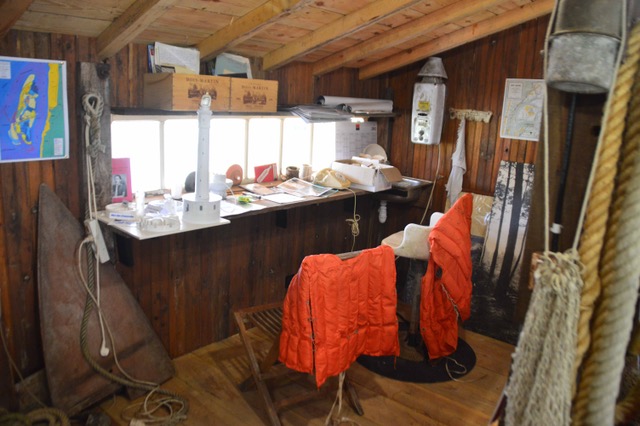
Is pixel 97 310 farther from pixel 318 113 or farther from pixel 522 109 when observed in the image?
pixel 522 109

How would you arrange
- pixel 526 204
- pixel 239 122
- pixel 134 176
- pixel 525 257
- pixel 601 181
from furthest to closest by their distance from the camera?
pixel 526 204, pixel 239 122, pixel 134 176, pixel 525 257, pixel 601 181

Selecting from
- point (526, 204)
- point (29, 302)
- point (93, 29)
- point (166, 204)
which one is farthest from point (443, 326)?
point (93, 29)

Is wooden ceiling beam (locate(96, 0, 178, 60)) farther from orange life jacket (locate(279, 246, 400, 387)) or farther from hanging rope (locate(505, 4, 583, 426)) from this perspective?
hanging rope (locate(505, 4, 583, 426))

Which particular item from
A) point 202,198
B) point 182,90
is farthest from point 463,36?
point 202,198

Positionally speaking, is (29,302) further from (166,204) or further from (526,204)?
(526,204)

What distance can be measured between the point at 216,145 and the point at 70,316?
1343 millimetres

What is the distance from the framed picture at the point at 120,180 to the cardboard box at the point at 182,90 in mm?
330

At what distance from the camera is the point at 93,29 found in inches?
96.2

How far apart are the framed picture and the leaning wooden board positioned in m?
0.27

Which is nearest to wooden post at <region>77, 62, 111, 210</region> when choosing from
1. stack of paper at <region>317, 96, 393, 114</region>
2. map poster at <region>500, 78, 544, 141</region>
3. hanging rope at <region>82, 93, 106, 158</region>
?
hanging rope at <region>82, 93, 106, 158</region>

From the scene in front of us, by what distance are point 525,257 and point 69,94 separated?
2.29 meters

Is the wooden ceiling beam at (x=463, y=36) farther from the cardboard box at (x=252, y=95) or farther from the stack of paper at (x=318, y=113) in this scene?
the cardboard box at (x=252, y=95)

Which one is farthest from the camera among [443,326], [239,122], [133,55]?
[239,122]

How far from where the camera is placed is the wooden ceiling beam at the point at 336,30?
2732 mm
